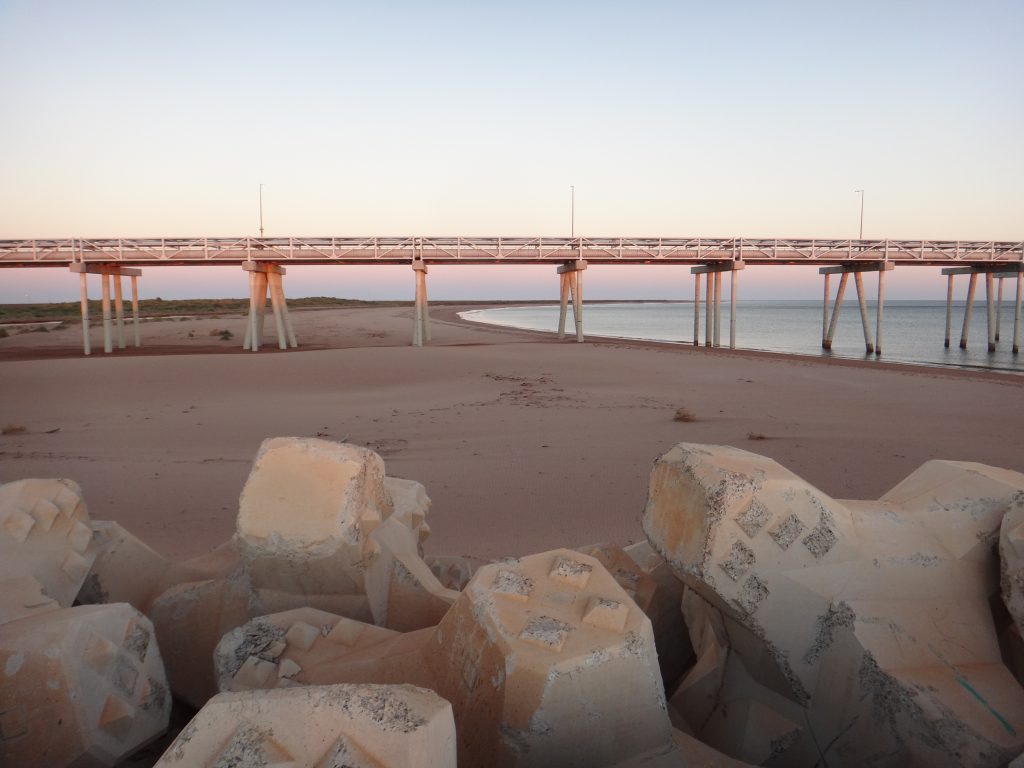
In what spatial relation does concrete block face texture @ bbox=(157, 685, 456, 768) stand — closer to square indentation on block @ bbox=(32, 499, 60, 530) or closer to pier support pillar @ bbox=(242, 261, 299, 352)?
square indentation on block @ bbox=(32, 499, 60, 530)

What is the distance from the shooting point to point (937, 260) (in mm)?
28812

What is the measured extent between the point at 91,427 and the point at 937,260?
31.0 metres

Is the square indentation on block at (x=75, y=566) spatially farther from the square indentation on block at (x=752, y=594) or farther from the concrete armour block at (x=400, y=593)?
the square indentation on block at (x=752, y=594)

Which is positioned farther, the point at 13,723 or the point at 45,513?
the point at 45,513

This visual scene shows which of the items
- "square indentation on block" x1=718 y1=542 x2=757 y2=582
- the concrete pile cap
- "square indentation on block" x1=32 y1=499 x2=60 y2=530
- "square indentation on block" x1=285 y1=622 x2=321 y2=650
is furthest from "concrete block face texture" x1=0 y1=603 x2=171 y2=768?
"square indentation on block" x1=718 y1=542 x2=757 y2=582

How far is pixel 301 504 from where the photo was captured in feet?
7.79

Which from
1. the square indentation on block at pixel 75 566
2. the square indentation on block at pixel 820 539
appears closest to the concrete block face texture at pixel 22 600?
the square indentation on block at pixel 75 566

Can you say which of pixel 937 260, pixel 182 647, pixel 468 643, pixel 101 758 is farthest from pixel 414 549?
pixel 937 260

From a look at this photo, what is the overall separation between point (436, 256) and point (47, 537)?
888 inches

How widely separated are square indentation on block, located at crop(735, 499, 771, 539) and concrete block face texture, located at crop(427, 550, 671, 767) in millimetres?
387

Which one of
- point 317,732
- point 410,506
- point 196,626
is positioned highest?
point 317,732

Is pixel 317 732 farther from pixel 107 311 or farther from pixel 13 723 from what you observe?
pixel 107 311

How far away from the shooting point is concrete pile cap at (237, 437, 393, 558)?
7.74 ft

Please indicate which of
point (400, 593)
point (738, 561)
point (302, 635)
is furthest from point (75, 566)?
point (738, 561)
